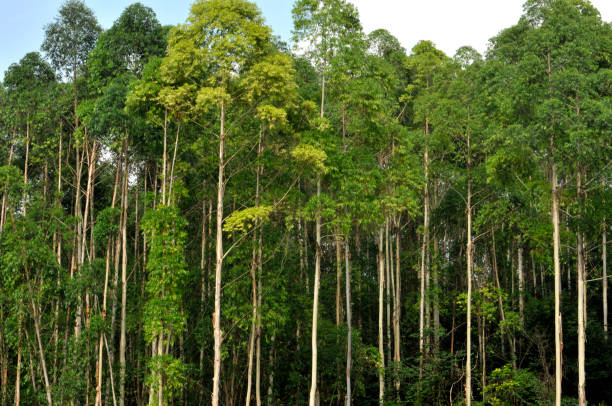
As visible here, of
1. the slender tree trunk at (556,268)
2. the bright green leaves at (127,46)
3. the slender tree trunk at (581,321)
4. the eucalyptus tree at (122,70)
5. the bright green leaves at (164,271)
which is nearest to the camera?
the bright green leaves at (164,271)

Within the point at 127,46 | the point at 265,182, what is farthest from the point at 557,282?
the point at 127,46

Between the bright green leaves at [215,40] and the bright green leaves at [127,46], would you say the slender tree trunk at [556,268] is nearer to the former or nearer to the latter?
the bright green leaves at [215,40]

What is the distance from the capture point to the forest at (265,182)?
1196 cm

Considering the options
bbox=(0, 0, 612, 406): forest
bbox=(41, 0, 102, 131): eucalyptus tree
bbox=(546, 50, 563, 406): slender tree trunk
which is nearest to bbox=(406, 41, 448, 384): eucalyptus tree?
bbox=(0, 0, 612, 406): forest

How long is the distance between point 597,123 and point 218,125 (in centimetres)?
841

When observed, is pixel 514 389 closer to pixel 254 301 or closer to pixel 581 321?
pixel 581 321

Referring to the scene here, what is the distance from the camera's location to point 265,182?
14148mm

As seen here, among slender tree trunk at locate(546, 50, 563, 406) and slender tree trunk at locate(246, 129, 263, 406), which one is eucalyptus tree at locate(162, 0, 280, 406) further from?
slender tree trunk at locate(546, 50, 563, 406)

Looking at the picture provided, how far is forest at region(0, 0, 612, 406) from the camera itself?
11961 mm

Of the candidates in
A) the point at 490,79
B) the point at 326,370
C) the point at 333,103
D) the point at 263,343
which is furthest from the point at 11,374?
the point at 490,79

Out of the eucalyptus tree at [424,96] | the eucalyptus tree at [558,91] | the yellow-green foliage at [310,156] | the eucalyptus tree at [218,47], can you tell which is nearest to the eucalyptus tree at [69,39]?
the eucalyptus tree at [218,47]

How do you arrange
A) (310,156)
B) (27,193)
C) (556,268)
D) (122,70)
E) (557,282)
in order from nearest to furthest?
(556,268)
(557,282)
(310,156)
(122,70)
(27,193)

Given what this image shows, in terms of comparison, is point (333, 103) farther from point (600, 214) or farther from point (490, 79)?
point (600, 214)

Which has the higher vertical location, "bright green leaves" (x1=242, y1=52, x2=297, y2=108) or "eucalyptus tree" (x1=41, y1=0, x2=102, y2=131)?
"eucalyptus tree" (x1=41, y1=0, x2=102, y2=131)
